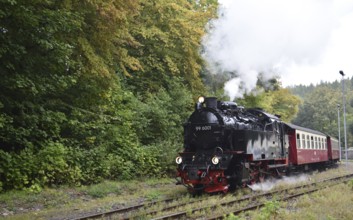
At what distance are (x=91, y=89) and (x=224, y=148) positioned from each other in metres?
4.76

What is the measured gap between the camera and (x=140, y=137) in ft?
56.5

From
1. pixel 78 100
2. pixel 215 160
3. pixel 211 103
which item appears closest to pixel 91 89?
pixel 78 100

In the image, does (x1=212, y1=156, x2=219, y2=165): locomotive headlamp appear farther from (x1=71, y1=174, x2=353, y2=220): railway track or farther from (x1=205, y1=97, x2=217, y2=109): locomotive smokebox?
(x1=205, y1=97, x2=217, y2=109): locomotive smokebox

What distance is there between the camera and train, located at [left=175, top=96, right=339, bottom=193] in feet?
39.5

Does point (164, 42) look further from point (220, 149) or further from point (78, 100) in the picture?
point (220, 149)

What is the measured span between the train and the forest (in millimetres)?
3188

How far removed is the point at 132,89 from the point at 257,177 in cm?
806

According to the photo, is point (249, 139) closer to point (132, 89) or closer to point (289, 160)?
point (289, 160)

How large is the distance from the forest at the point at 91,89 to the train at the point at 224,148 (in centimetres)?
319

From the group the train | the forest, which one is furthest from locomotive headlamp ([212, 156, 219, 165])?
the forest

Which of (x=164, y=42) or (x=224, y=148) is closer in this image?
(x=224, y=148)

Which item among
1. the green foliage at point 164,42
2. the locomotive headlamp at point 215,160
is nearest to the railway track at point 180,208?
the locomotive headlamp at point 215,160

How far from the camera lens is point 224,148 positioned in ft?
41.4

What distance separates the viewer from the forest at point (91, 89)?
9977 millimetres
